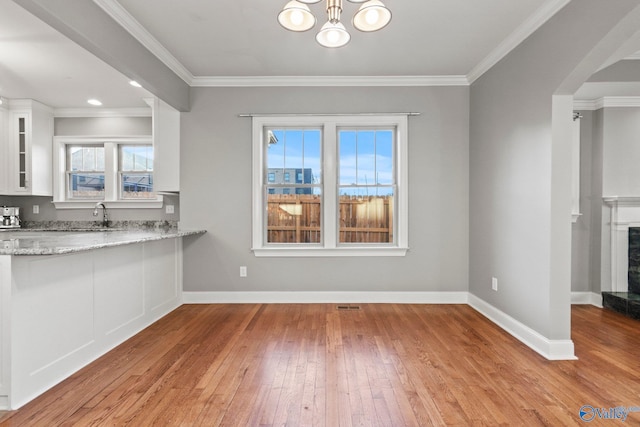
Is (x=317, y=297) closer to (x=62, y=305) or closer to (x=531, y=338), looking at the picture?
(x=531, y=338)

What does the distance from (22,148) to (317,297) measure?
4.83m

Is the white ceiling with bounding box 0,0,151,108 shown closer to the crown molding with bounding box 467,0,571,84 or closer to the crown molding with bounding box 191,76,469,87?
the crown molding with bounding box 191,76,469,87

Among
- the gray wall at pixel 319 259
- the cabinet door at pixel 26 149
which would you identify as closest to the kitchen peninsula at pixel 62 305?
the gray wall at pixel 319 259

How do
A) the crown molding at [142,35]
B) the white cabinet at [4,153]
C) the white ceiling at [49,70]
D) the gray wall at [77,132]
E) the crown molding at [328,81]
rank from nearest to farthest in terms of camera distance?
1. the crown molding at [142,35]
2. the white ceiling at [49,70]
3. the crown molding at [328,81]
4. the white cabinet at [4,153]
5. the gray wall at [77,132]

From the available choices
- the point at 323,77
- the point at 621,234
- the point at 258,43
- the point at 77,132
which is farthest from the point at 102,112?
the point at 621,234

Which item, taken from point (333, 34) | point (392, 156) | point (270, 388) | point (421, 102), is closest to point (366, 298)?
point (392, 156)

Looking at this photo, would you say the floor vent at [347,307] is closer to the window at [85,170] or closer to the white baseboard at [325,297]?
the white baseboard at [325,297]

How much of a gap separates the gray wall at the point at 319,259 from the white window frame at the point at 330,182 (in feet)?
0.29

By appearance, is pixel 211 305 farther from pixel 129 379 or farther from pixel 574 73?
pixel 574 73

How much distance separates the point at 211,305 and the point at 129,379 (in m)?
1.74

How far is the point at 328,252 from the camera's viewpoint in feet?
13.5

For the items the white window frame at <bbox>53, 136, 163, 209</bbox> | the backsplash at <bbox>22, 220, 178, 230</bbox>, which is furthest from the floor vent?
the white window frame at <bbox>53, 136, 163, 209</bbox>

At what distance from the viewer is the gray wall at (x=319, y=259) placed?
4.07m

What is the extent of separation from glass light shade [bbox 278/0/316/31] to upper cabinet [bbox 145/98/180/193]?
2.63m
